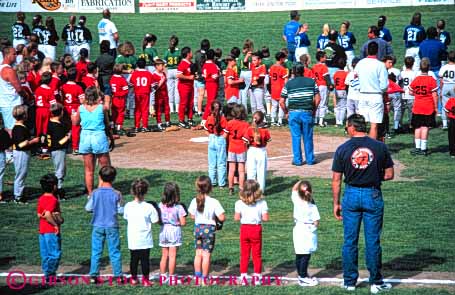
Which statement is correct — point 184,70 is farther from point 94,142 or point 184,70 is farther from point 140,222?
point 140,222

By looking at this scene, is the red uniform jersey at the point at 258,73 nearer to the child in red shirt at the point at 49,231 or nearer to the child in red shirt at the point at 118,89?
the child in red shirt at the point at 118,89

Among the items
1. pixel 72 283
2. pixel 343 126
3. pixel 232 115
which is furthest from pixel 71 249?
pixel 343 126

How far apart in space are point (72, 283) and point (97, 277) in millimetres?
369

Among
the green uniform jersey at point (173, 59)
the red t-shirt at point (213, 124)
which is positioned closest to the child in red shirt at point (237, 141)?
the red t-shirt at point (213, 124)

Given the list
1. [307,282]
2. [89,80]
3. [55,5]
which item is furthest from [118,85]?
[55,5]

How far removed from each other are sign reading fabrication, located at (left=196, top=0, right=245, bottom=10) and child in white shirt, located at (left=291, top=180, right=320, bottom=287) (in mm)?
36146

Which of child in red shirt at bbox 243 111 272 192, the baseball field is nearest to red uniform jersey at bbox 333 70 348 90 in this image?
the baseball field

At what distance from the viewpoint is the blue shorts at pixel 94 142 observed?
16781 millimetres

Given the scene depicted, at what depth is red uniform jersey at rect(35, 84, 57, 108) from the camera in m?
20.1

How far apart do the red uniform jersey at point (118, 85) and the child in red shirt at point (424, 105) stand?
267 inches

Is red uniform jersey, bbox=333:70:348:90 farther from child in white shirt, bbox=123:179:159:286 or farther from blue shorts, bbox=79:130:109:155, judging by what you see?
child in white shirt, bbox=123:179:159:286

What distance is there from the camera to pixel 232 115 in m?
17.3

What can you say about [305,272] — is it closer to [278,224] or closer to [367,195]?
[367,195]

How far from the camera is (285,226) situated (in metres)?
15.9
